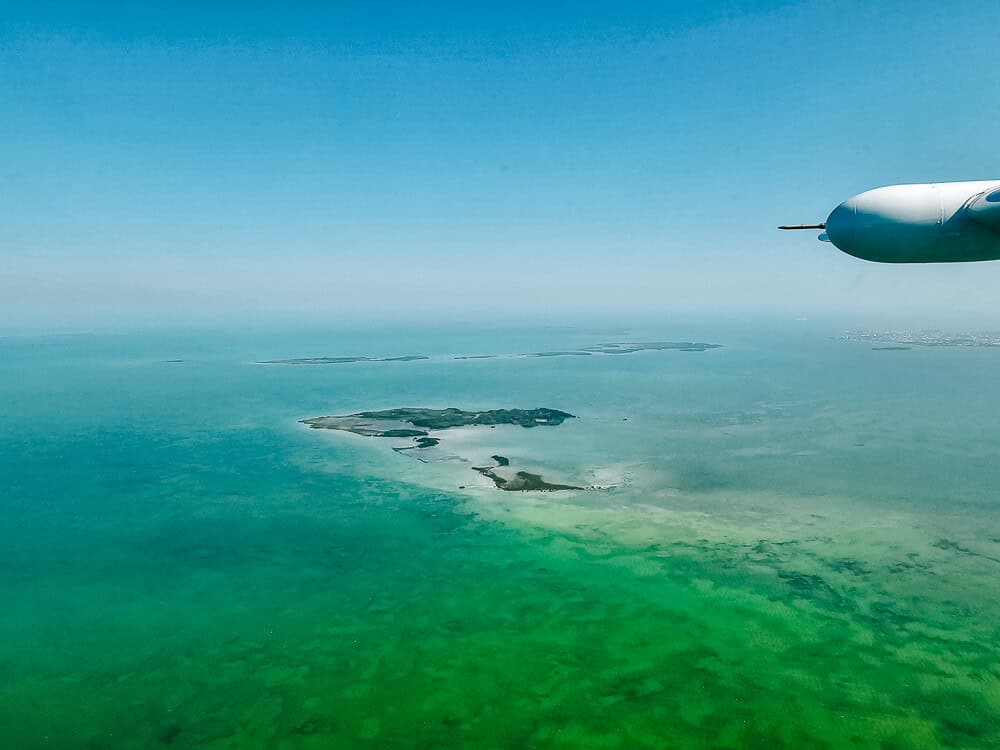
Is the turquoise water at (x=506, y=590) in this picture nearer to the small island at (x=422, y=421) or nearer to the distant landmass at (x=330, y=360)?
the small island at (x=422, y=421)

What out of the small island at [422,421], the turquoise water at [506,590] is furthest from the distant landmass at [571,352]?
the turquoise water at [506,590]

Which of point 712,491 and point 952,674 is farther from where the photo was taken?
point 712,491

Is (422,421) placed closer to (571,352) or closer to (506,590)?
(506,590)

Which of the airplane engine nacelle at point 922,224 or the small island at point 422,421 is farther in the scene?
the small island at point 422,421

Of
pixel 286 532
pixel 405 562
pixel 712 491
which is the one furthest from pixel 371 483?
pixel 712 491

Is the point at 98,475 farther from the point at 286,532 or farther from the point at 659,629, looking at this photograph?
the point at 659,629

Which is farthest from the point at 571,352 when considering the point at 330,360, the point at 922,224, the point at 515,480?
the point at 922,224
